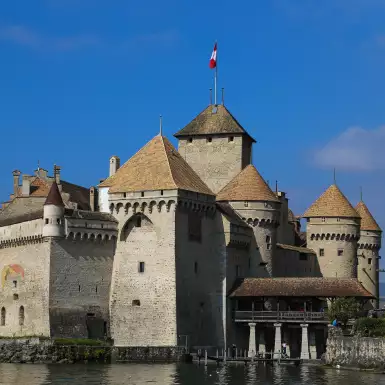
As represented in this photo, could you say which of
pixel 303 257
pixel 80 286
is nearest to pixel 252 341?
pixel 80 286

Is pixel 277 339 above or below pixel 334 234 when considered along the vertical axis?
below

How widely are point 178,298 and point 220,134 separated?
18.6 meters

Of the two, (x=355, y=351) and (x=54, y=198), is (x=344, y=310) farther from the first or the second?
(x=54, y=198)

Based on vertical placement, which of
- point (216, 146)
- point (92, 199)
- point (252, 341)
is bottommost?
point (252, 341)

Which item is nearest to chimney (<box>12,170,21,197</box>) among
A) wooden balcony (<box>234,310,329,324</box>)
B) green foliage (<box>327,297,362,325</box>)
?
wooden balcony (<box>234,310,329,324</box>)

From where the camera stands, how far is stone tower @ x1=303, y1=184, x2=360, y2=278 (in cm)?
8744

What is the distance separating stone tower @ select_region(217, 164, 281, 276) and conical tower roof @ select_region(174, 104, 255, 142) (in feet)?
19.6

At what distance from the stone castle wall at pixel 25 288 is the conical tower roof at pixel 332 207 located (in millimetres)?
24583

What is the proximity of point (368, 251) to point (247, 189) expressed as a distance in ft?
66.3

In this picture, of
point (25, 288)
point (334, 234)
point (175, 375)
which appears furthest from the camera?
point (334, 234)

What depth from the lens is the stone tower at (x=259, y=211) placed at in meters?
80.4

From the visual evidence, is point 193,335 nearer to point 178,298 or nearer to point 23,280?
point 178,298

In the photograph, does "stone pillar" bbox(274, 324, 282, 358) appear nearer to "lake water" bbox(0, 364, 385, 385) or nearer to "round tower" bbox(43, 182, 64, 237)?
"lake water" bbox(0, 364, 385, 385)

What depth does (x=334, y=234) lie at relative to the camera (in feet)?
287
